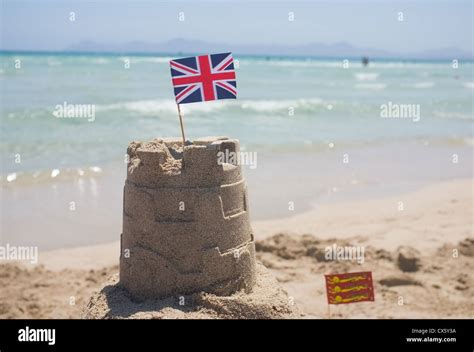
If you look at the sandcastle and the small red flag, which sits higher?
the sandcastle

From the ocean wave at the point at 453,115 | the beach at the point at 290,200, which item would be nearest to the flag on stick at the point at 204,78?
the beach at the point at 290,200

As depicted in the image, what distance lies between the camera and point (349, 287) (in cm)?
588

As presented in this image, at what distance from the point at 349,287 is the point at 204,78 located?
2639mm

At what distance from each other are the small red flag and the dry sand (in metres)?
1.44

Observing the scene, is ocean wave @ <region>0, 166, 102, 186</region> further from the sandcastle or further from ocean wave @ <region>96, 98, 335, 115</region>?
ocean wave @ <region>96, 98, 335, 115</region>

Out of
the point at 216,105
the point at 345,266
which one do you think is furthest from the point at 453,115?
the point at 345,266

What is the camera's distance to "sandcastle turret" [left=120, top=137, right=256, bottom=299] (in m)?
4.45

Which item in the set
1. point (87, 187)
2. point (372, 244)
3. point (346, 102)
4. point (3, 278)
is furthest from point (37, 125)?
point (346, 102)

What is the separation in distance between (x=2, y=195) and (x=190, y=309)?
8229mm

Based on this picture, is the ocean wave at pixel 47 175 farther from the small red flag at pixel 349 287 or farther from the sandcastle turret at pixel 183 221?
the sandcastle turret at pixel 183 221

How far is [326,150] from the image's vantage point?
688 inches

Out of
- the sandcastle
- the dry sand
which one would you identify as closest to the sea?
the dry sand

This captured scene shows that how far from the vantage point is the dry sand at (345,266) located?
7.53m
